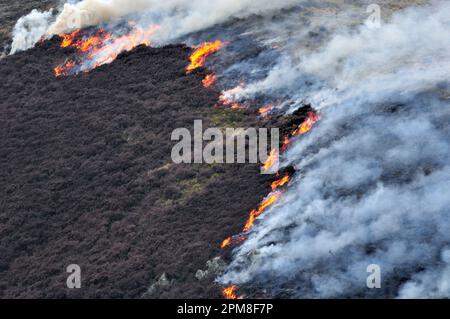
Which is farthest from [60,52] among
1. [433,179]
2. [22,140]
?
[433,179]

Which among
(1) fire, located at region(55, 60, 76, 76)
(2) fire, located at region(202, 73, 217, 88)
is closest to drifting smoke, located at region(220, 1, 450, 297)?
(2) fire, located at region(202, 73, 217, 88)

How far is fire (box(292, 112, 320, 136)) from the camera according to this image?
115 feet

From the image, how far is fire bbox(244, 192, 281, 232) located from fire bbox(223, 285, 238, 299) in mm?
3393

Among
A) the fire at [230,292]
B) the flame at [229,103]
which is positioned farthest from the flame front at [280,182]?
the flame at [229,103]

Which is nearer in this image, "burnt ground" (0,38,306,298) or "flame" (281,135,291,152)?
"burnt ground" (0,38,306,298)

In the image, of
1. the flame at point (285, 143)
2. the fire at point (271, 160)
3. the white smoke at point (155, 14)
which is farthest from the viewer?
the white smoke at point (155, 14)

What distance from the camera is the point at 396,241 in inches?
1073

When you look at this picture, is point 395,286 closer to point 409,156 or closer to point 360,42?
point 409,156

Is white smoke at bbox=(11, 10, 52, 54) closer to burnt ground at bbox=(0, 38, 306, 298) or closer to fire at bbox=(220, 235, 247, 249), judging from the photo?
burnt ground at bbox=(0, 38, 306, 298)

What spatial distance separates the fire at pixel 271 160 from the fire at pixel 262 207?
7.24 feet

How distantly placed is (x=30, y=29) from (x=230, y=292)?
31.6 meters

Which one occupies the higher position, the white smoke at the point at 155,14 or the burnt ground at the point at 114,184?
the white smoke at the point at 155,14

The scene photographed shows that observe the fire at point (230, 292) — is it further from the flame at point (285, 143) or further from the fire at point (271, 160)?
the flame at point (285, 143)

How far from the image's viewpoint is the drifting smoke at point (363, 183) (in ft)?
87.1
